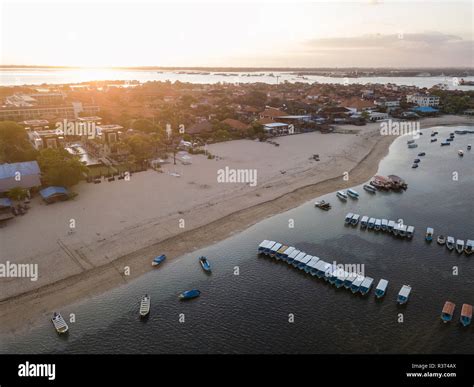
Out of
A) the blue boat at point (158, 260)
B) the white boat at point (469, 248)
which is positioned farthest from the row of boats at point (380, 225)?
the blue boat at point (158, 260)

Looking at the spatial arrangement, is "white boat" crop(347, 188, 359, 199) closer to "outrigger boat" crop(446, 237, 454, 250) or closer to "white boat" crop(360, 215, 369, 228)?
"white boat" crop(360, 215, 369, 228)

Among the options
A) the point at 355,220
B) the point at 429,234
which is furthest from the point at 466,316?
the point at 355,220

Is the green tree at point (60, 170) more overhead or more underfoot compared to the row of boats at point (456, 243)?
more overhead

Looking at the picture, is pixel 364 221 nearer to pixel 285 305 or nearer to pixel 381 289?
pixel 381 289

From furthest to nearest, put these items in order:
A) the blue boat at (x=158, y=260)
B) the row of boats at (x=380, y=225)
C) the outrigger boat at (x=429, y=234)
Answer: the row of boats at (x=380, y=225) → the outrigger boat at (x=429, y=234) → the blue boat at (x=158, y=260)

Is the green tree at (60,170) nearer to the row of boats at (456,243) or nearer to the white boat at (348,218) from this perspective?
the white boat at (348,218)
